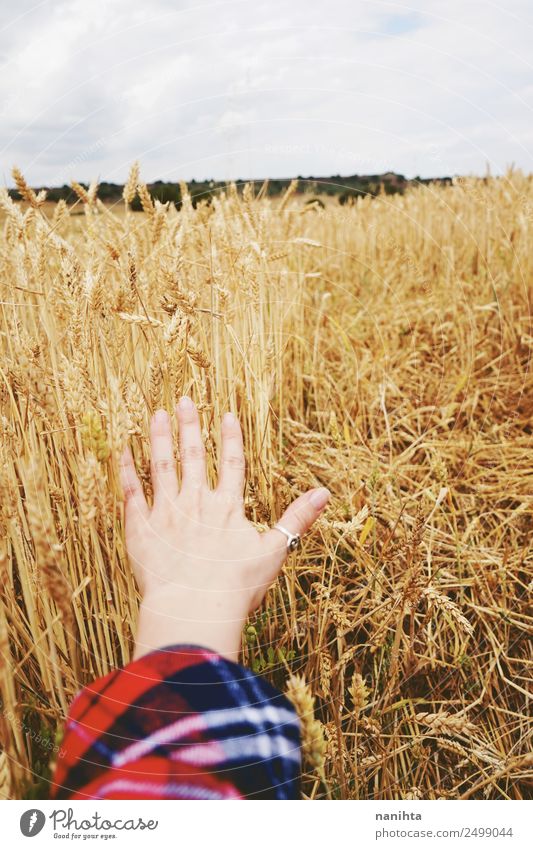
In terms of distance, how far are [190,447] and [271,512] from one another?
0.26 metres

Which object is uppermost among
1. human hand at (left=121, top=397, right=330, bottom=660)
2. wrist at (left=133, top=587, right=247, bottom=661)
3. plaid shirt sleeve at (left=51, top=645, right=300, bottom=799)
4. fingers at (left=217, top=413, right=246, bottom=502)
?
fingers at (left=217, top=413, right=246, bottom=502)

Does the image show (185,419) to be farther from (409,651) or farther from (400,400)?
(400,400)

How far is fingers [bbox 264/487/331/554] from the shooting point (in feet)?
2.43

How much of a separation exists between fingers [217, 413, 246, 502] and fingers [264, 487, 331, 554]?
0.29 ft

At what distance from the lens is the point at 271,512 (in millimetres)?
982

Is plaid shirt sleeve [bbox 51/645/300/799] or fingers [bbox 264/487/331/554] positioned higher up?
fingers [bbox 264/487/331/554]

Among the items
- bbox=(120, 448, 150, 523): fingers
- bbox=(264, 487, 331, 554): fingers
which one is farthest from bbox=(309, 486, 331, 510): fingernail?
bbox=(120, 448, 150, 523): fingers

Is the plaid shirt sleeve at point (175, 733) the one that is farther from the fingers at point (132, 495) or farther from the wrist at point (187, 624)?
the fingers at point (132, 495)

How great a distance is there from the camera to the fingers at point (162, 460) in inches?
30.3

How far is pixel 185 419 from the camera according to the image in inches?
31.5

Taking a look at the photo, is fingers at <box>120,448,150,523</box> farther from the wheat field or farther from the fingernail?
the fingernail

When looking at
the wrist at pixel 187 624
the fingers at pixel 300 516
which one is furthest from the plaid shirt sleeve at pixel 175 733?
the fingers at pixel 300 516
